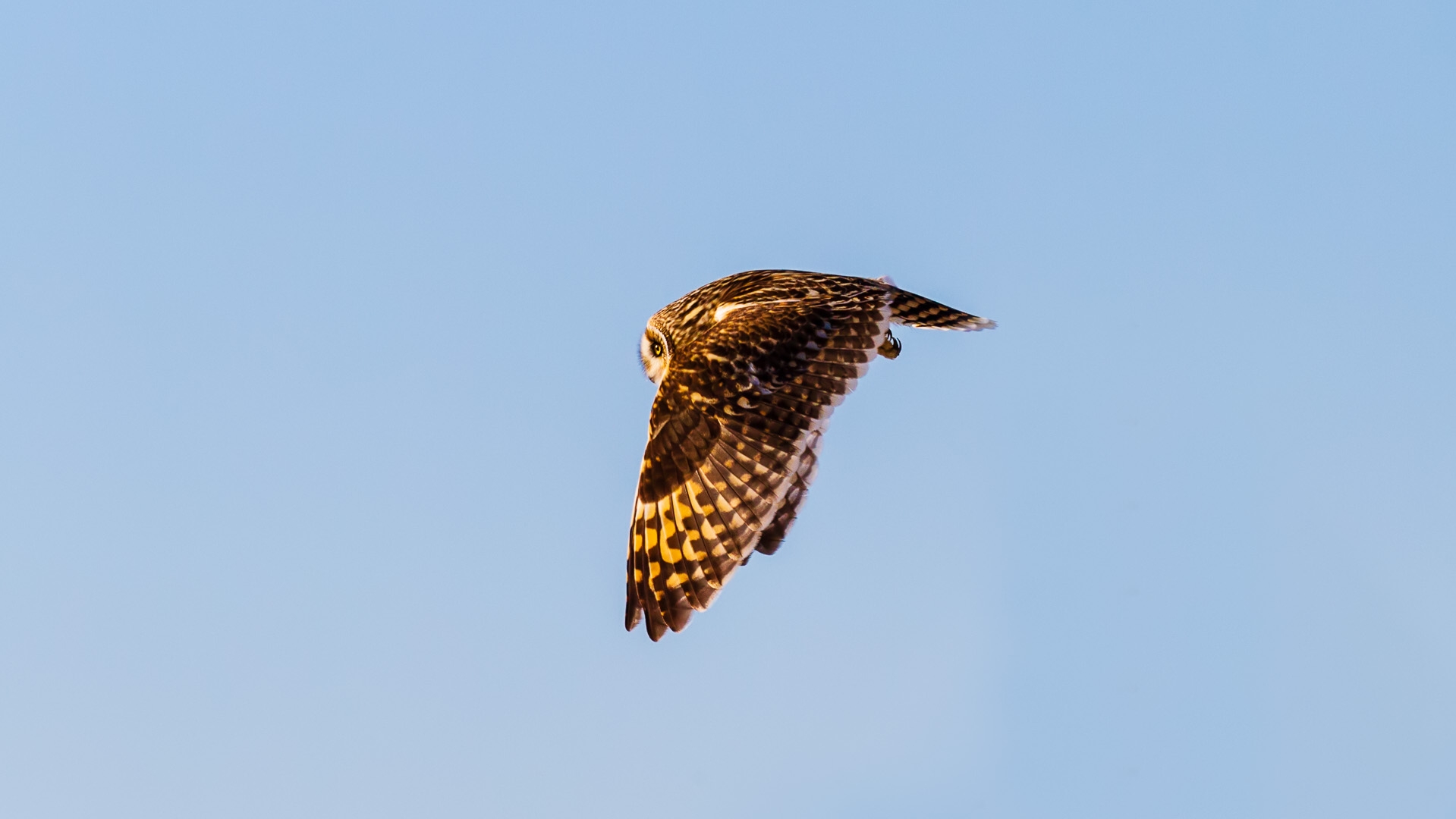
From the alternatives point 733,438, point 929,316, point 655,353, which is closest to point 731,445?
point 733,438

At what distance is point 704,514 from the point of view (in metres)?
12.0

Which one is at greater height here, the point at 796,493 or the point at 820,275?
the point at 820,275

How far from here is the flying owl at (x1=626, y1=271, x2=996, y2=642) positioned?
11914 millimetres

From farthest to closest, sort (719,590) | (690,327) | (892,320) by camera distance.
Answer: (892,320) → (690,327) → (719,590)

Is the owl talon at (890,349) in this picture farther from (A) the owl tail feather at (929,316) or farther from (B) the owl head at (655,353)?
(B) the owl head at (655,353)

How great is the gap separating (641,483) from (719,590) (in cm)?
114

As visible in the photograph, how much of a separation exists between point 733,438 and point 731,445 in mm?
59

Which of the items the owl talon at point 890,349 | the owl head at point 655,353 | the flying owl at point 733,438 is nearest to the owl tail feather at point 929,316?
the owl talon at point 890,349

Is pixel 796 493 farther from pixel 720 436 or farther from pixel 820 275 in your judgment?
pixel 820 275

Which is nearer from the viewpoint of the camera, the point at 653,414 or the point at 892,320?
the point at 653,414

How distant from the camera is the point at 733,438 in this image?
1216 centimetres

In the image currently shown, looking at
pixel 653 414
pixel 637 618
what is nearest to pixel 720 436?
pixel 653 414

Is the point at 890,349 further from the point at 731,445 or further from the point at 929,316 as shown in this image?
the point at 731,445

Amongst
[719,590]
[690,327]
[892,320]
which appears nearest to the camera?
[719,590]
